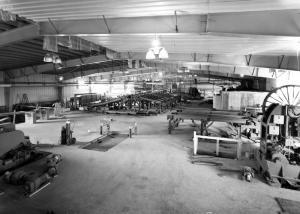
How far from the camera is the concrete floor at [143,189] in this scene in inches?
195

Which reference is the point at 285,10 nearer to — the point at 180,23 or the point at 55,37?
the point at 180,23

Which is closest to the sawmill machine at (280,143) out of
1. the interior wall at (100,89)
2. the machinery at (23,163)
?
the machinery at (23,163)

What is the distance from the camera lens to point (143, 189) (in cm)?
580

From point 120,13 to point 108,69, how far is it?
1761 centimetres

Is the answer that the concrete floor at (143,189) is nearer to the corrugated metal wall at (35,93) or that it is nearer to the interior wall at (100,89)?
the corrugated metal wall at (35,93)

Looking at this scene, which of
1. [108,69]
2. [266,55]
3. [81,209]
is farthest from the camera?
[108,69]

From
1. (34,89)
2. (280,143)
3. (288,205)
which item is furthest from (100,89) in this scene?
(288,205)

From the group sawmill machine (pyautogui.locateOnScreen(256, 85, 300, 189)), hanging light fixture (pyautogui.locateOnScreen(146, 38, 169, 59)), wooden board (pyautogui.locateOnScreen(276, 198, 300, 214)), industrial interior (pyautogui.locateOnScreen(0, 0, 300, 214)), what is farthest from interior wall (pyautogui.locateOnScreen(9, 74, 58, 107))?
wooden board (pyautogui.locateOnScreen(276, 198, 300, 214))

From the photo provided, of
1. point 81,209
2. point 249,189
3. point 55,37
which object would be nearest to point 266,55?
point 249,189

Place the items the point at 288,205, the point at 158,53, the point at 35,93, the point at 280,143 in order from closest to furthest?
the point at 288,205 → the point at 158,53 → the point at 280,143 → the point at 35,93

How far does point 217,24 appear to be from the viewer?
19.6 feet

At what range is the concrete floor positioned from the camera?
4.95m

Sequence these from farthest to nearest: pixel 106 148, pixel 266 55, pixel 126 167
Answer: pixel 266 55 < pixel 106 148 < pixel 126 167

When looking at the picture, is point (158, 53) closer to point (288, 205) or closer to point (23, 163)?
point (288, 205)
